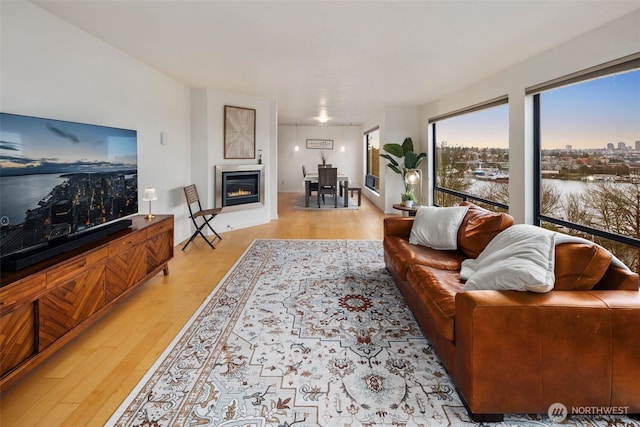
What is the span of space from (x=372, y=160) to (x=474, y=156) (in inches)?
224

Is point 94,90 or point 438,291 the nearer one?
point 438,291

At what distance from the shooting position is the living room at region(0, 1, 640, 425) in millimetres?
2426

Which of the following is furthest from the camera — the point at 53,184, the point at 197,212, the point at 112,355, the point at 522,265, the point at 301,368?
the point at 197,212

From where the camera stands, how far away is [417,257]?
3.04 m

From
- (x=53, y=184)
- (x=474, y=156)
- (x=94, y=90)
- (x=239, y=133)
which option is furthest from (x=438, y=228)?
(x=239, y=133)

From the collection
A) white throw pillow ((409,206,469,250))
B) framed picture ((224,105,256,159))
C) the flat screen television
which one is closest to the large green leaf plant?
framed picture ((224,105,256,159))

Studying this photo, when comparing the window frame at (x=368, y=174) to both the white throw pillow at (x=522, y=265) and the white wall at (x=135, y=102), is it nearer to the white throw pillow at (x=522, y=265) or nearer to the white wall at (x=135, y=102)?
the white wall at (x=135, y=102)

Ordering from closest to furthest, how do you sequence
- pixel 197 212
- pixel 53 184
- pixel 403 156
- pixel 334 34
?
pixel 53 184 < pixel 334 34 < pixel 197 212 < pixel 403 156

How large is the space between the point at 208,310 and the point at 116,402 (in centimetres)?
118

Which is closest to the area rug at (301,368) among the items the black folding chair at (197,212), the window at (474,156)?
the black folding chair at (197,212)

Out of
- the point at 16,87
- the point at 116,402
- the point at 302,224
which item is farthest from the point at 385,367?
the point at 302,224

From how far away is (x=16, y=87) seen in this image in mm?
2463

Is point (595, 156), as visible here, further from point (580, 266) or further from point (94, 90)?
point (94, 90)

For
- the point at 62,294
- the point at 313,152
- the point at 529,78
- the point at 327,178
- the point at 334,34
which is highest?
the point at 313,152
